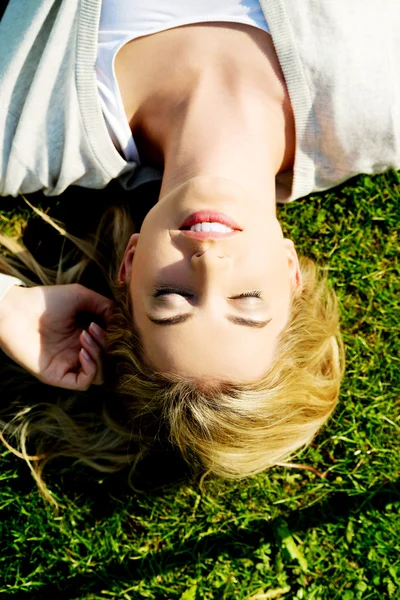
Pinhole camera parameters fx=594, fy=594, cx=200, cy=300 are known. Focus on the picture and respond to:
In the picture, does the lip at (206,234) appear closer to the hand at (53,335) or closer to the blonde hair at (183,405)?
the blonde hair at (183,405)

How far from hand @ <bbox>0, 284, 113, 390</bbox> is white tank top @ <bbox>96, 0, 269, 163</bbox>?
3.48 feet

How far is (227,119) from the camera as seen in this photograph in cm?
272

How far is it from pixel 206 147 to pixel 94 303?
1.00m

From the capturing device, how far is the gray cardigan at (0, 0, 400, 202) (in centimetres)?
266

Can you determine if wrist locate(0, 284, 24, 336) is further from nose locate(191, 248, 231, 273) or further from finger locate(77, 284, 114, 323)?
nose locate(191, 248, 231, 273)

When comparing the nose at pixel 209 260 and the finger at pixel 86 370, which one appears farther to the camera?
the finger at pixel 86 370

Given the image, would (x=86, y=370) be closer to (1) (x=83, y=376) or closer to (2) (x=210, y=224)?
(1) (x=83, y=376)

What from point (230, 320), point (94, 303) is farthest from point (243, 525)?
point (230, 320)

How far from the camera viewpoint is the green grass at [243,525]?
10.8ft

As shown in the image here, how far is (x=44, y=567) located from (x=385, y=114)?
297cm

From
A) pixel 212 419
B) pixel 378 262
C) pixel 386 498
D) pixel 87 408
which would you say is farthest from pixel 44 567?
pixel 378 262

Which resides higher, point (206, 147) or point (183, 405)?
point (206, 147)

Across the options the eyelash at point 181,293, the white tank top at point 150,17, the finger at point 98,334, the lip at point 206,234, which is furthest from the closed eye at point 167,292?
the white tank top at point 150,17

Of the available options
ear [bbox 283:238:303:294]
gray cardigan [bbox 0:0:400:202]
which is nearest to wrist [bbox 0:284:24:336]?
gray cardigan [bbox 0:0:400:202]
